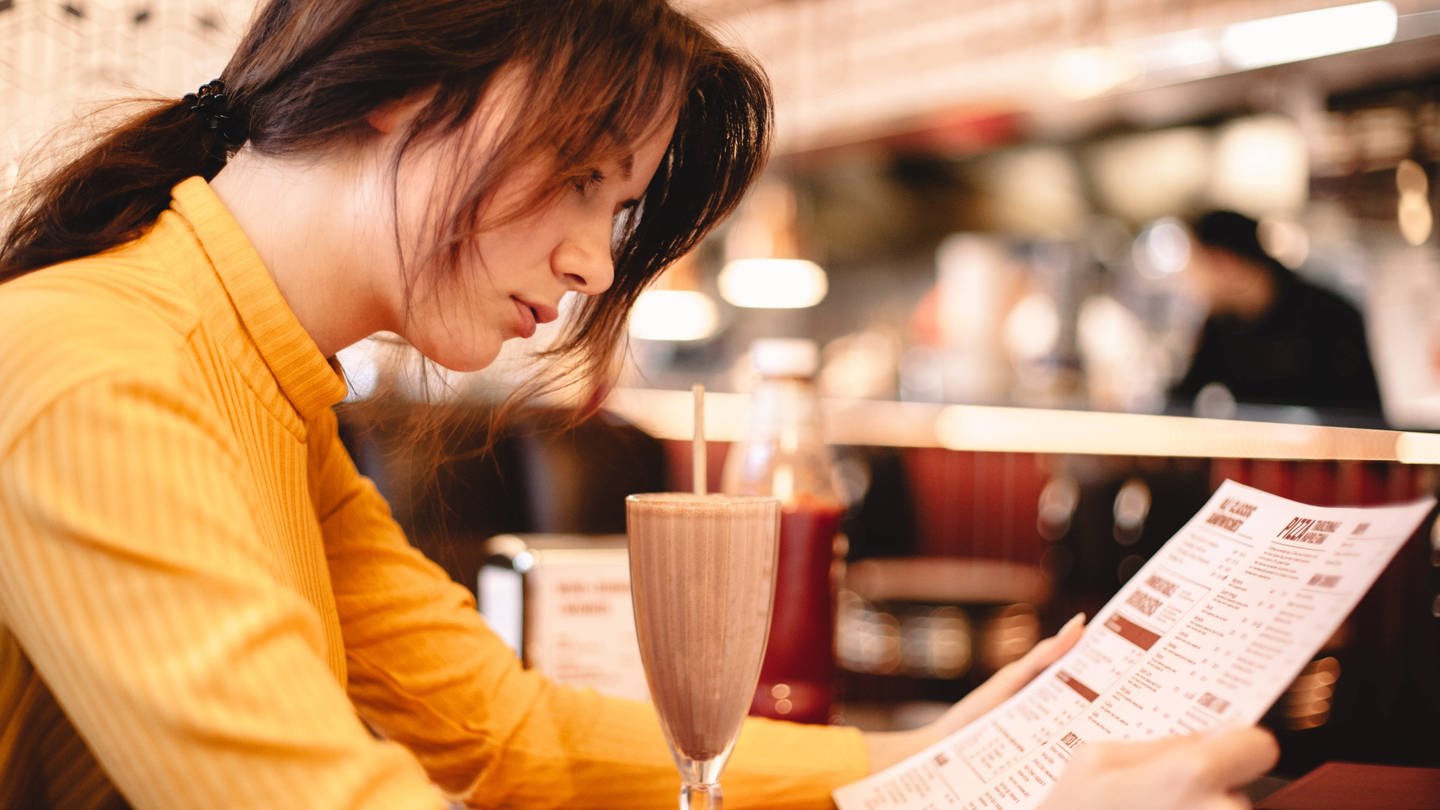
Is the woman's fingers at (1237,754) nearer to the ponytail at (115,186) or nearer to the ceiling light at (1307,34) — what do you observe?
the ponytail at (115,186)

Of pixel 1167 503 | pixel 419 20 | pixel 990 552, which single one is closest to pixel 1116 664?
pixel 419 20

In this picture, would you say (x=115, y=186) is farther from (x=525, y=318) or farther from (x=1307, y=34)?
(x=1307, y=34)

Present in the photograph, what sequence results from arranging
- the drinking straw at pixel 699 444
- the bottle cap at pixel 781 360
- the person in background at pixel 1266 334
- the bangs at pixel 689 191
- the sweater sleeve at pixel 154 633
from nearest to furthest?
the sweater sleeve at pixel 154 633
the drinking straw at pixel 699 444
the bangs at pixel 689 191
the bottle cap at pixel 781 360
the person in background at pixel 1266 334

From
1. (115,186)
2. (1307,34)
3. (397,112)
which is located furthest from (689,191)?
(1307,34)

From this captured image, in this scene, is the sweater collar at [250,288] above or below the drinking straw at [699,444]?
above

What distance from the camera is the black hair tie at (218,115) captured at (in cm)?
91

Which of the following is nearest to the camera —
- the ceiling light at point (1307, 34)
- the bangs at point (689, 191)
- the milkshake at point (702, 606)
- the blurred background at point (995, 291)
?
the milkshake at point (702, 606)

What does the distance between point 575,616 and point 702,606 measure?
46 cm

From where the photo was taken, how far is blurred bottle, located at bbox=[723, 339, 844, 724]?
3.92ft

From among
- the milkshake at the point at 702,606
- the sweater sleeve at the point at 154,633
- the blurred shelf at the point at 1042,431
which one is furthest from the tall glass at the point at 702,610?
the blurred shelf at the point at 1042,431

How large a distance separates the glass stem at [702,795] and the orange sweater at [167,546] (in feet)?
0.77

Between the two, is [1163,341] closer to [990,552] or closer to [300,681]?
[990,552]

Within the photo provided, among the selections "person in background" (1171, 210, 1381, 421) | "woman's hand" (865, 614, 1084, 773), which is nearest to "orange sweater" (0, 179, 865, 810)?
"woman's hand" (865, 614, 1084, 773)

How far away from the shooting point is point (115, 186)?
2.74 ft
